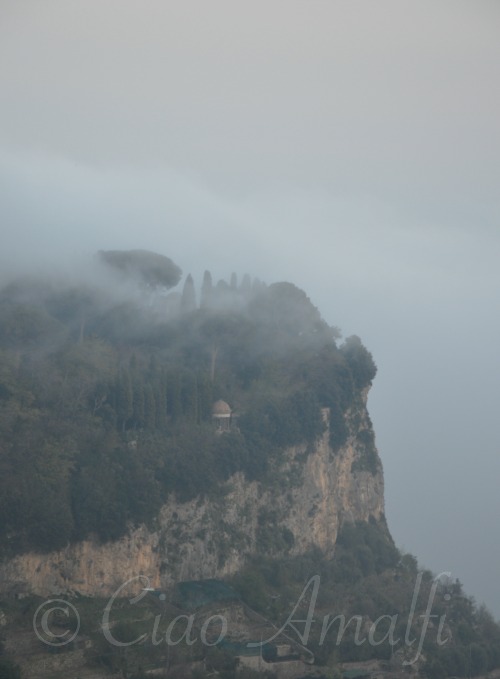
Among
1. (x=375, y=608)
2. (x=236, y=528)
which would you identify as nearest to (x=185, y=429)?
(x=236, y=528)

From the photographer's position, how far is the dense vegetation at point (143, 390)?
49062 millimetres

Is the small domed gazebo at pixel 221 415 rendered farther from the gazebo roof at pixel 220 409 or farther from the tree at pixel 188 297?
the tree at pixel 188 297

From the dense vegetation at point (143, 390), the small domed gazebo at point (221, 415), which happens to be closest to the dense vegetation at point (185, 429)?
the dense vegetation at point (143, 390)

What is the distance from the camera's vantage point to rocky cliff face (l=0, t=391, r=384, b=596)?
4819 cm

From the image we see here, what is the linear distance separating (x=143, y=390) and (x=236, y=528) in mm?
7820

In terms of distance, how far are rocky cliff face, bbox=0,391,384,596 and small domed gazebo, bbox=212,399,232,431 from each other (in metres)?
3.30

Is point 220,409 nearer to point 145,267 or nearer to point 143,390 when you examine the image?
point 143,390

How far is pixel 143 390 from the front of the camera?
181 ft

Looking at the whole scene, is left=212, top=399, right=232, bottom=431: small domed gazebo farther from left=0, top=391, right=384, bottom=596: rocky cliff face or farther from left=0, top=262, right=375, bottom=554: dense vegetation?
left=0, top=391, right=384, bottom=596: rocky cliff face

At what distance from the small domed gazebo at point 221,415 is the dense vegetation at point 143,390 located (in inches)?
18.9

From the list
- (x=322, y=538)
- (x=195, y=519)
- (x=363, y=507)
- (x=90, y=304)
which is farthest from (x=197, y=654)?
(x=90, y=304)

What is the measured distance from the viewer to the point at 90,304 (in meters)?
63.4

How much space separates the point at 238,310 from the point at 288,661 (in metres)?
24.0

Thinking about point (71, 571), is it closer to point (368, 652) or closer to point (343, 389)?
point (368, 652)
